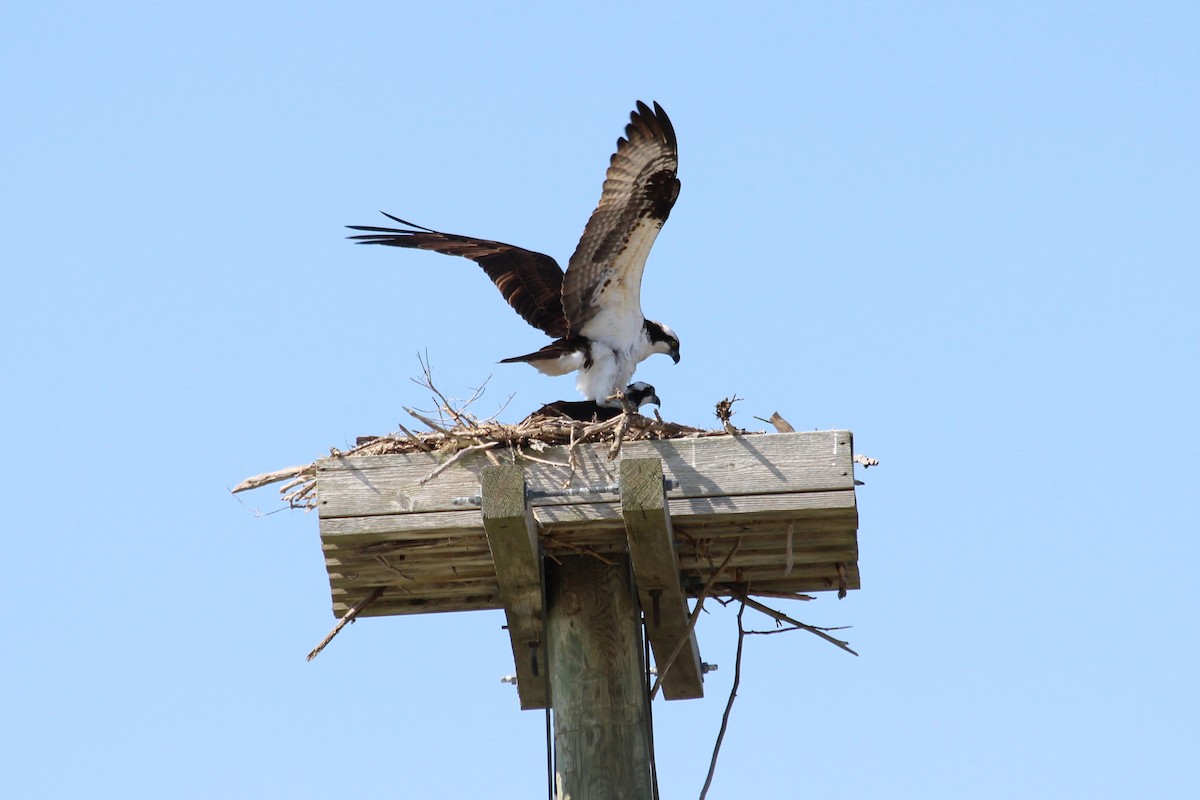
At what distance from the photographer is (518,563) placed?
4398 mm

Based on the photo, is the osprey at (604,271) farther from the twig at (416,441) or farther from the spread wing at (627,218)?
the twig at (416,441)

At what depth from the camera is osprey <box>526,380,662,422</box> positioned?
20.1 ft

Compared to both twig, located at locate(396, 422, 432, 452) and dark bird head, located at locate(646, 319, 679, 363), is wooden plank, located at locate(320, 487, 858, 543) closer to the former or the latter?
twig, located at locate(396, 422, 432, 452)

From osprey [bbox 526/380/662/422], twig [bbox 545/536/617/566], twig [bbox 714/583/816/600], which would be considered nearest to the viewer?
twig [bbox 545/536/617/566]

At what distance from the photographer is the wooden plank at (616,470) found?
4414 millimetres

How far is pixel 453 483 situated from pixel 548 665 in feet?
2.25

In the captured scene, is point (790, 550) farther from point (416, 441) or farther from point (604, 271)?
point (604, 271)

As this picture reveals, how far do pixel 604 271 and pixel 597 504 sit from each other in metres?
2.38

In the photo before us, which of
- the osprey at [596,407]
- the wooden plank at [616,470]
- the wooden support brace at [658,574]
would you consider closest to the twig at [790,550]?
the wooden plank at [616,470]

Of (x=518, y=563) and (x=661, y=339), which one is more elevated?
(x=661, y=339)

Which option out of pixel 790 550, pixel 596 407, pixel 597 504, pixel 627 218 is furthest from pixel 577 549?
pixel 627 218

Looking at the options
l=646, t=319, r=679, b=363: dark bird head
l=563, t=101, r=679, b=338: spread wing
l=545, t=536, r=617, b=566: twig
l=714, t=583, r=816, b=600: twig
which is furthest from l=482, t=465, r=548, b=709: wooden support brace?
l=646, t=319, r=679, b=363: dark bird head

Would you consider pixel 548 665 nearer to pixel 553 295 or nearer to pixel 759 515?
pixel 759 515

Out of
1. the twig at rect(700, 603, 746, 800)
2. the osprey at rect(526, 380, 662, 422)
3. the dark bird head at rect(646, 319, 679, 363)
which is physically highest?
the dark bird head at rect(646, 319, 679, 363)
